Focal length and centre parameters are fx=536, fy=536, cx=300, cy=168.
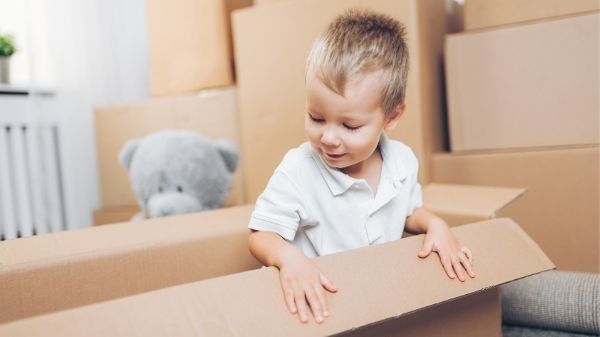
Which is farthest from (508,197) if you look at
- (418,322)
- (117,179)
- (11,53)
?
(11,53)

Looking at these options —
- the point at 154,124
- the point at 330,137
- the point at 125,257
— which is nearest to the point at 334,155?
the point at 330,137

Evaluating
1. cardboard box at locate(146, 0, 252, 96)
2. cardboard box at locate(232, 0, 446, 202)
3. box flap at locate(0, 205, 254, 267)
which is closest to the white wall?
cardboard box at locate(146, 0, 252, 96)

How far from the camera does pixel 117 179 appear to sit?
131cm

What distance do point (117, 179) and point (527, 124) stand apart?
3.04 feet

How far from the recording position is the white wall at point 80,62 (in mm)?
1252

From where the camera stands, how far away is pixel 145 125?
124cm

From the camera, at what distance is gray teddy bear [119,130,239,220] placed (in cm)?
101

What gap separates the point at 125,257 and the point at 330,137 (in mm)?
274

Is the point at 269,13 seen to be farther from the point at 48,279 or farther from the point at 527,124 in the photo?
the point at 48,279

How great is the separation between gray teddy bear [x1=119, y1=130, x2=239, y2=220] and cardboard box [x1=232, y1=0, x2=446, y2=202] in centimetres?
6

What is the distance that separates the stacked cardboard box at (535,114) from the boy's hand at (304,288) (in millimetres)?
532

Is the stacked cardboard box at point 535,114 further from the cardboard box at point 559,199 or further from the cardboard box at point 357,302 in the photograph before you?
the cardboard box at point 357,302

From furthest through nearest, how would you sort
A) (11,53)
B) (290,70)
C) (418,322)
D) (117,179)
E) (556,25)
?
(117,179) → (11,53) → (290,70) → (556,25) → (418,322)

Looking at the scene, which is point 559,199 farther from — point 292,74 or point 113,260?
point 113,260
